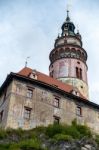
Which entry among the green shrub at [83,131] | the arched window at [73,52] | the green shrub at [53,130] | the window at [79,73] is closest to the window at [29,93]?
the green shrub at [53,130]

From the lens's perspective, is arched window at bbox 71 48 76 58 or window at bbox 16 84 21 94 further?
arched window at bbox 71 48 76 58

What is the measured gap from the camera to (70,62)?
47.6 m

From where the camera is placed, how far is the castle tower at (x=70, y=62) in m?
46.2

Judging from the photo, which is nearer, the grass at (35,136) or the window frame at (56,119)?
the grass at (35,136)

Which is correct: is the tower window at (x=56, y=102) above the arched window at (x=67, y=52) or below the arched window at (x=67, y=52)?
below

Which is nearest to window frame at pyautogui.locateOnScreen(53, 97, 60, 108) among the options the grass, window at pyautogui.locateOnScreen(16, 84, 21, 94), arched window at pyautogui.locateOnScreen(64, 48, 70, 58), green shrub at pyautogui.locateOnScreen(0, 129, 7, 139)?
window at pyautogui.locateOnScreen(16, 84, 21, 94)

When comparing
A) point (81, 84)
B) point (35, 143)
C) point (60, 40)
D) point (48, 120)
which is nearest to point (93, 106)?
point (48, 120)

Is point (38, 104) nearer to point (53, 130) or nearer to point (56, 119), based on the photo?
point (56, 119)

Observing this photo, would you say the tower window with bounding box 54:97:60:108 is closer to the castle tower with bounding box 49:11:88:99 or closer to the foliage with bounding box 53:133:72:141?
the foliage with bounding box 53:133:72:141

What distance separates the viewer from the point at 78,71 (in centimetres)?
4725

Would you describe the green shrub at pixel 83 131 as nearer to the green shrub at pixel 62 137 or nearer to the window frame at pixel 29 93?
the green shrub at pixel 62 137

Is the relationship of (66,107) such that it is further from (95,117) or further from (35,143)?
(35,143)

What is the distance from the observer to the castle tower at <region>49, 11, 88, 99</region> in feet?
152

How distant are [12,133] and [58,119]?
687 centimetres
